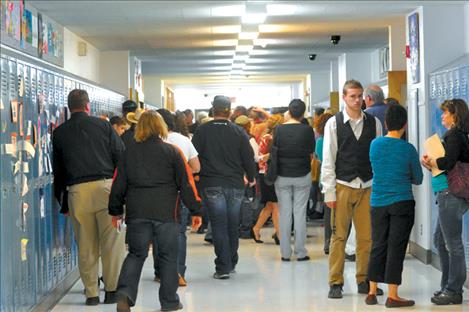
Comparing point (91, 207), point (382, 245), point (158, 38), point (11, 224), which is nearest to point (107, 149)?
point (91, 207)

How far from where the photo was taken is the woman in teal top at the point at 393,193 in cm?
653

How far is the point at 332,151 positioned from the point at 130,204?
170 centimetres

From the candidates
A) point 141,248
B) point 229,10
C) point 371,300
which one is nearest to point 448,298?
point 371,300

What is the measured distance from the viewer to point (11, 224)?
549 cm

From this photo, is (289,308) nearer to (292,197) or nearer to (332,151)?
(332,151)

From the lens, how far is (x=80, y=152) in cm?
699

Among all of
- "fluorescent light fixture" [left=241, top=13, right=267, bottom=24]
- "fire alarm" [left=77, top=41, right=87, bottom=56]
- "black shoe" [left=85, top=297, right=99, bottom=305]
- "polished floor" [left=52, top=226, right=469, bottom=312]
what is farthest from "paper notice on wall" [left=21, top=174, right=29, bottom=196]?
"fire alarm" [left=77, top=41, right=87, bottom=56]

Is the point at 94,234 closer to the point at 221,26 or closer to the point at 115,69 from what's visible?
the point at 221,26

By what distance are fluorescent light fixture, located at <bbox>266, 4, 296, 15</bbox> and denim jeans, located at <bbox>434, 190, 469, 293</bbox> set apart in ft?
14.4

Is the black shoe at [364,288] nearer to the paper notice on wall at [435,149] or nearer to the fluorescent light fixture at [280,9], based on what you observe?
the paper notice on wall at [435,149]

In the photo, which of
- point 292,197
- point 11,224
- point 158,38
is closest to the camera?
point 11,224

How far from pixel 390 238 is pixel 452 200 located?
56 cm

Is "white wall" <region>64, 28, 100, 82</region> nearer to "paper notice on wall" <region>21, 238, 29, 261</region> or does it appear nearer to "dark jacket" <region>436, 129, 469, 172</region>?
"paper notice on wall" <region>21, 238, 29, 261</region>

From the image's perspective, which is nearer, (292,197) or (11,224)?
(11,224)
